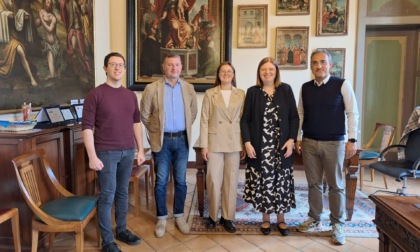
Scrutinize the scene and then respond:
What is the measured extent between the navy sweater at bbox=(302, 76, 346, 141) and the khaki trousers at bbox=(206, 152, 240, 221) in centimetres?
65

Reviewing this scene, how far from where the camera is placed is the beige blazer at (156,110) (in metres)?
2.43

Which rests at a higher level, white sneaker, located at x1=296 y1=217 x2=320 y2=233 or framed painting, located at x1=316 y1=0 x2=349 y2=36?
framed painting, located at x1=316 y1=0 x2=349 y2=36

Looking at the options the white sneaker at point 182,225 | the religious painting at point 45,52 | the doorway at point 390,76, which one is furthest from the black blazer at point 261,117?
the doorway at point 390,76

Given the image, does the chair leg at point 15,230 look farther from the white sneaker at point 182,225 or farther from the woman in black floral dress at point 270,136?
the woman in black floral dress at point 270,136

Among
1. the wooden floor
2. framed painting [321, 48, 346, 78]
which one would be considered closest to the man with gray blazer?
the wooden floor

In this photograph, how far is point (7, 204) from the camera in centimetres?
210

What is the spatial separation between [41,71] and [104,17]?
5.88 ft

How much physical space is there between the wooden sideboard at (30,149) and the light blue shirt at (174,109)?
0.82 metres

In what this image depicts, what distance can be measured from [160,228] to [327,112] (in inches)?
63.9

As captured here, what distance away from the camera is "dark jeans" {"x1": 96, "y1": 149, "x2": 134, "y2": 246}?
6.88 feet

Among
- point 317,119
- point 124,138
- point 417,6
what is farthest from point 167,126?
point 417,6

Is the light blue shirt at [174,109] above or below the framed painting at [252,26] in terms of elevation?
below

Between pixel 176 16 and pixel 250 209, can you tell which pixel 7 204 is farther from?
pixel 176 16

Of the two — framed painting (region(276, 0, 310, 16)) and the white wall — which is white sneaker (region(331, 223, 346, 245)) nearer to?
the white wall
